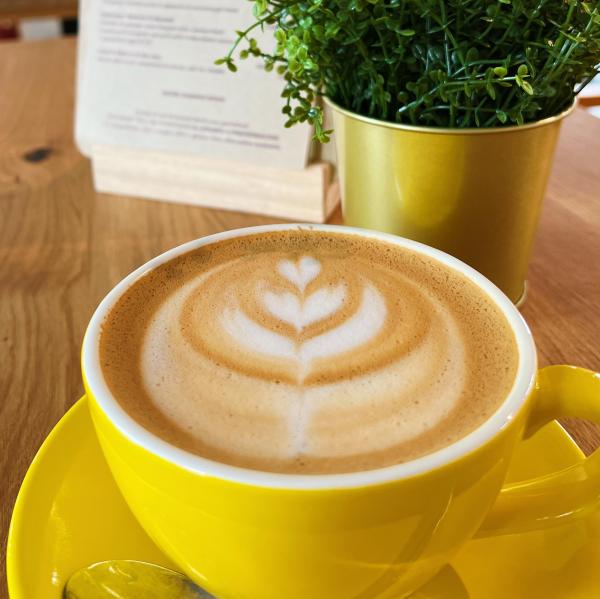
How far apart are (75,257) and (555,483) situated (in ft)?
1.94

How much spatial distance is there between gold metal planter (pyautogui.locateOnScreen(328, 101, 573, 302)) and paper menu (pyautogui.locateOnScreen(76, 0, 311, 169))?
0.67ft

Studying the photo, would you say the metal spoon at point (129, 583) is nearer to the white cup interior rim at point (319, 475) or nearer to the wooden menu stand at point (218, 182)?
the white cup interior rim at point (319, 475)

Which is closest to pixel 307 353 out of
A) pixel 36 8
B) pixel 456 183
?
pixel 456 183

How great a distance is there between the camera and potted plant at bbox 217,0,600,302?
546mm

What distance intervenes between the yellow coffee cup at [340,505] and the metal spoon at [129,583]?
0.02m

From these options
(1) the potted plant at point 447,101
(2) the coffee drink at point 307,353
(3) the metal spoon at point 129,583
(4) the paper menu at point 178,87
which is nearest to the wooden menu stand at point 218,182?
A: (4) the paper menu at point 178,87

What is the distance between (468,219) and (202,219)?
38 centimetres

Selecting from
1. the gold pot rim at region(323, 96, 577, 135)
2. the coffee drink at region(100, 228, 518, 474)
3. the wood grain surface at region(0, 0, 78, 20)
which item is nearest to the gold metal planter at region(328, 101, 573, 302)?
the gold pot rim at region(323, 96, 577, 135)

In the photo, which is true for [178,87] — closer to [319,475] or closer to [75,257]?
[75,257]

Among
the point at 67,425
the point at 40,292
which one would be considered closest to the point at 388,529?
the point at 67,425

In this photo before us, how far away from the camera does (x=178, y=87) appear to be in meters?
0.91

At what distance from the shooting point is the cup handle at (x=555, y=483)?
0.44m

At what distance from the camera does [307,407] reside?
42cm

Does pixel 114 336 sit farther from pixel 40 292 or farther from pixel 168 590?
pixel 40 292
